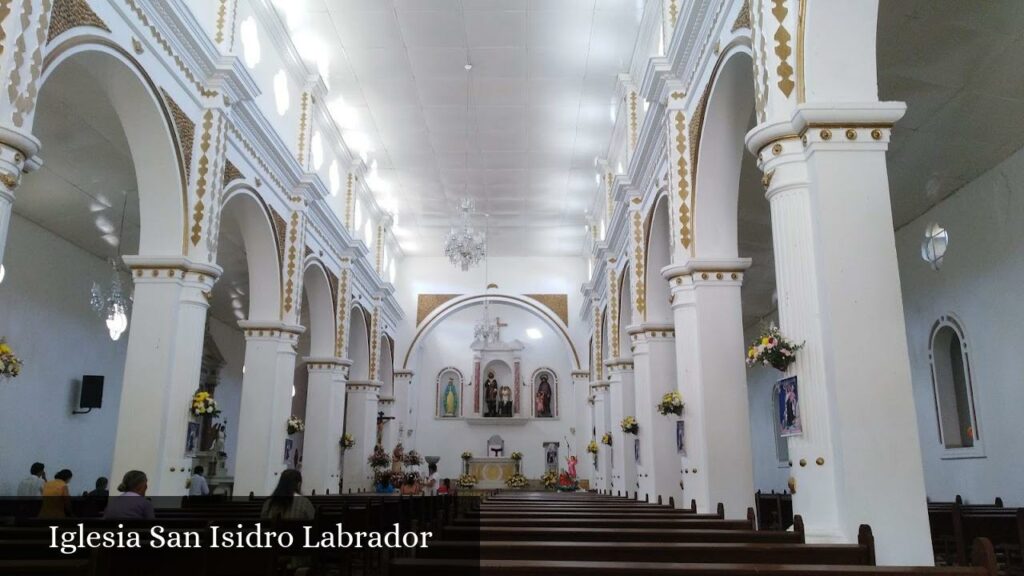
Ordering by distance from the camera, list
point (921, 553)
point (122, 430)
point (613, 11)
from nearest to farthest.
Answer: point (921, 553)
point (122, 430)
point (613, 11)

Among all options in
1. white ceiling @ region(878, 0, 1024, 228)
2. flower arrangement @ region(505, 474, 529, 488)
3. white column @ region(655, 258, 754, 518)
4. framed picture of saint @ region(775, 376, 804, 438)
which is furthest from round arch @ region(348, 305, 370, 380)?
framed picture of saint @ region(775, 376, 804, 438)

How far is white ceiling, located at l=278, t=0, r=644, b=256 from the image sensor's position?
12461 mm

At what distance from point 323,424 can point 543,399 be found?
13.0 meters

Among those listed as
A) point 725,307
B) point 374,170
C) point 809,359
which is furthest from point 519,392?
point 809,359

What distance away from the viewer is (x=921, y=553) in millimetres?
5020

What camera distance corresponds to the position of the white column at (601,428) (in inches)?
750

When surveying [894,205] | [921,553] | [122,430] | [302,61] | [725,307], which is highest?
[302,61]

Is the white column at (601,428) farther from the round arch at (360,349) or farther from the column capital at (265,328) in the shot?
the column capital at (265,328)

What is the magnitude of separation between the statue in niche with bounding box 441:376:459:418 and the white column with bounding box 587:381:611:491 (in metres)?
7.66

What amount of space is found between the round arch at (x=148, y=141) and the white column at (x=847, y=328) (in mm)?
6308

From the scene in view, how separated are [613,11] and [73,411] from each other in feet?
40.7

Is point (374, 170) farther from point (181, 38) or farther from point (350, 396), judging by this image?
point (181, 38)

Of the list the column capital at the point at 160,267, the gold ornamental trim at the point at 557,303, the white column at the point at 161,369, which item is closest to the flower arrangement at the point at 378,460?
the gold ornamental trim at the point at 557,303

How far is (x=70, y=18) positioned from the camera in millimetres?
6973
